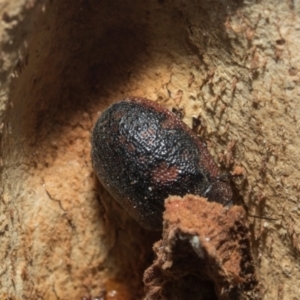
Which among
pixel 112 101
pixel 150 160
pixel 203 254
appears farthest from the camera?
pixel 112 101

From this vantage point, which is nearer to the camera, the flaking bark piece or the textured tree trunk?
the flaking bark piece

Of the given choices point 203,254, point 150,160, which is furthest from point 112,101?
point 203,254

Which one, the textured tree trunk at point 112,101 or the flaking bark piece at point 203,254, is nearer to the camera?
the flaking bark piece at point 203,254

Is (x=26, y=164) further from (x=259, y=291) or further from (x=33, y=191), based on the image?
(x=259, y=291)

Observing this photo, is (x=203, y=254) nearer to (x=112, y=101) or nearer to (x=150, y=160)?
(x=150, y=160)
